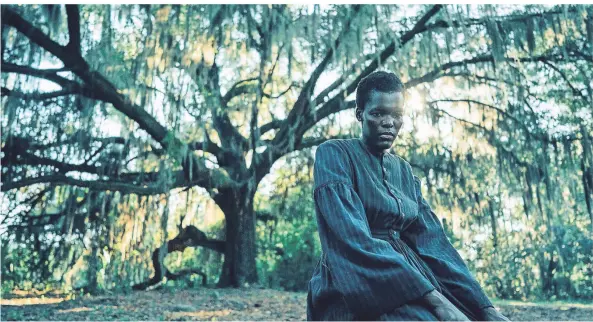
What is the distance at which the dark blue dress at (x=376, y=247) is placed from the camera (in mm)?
1161

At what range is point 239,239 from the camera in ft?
30.5

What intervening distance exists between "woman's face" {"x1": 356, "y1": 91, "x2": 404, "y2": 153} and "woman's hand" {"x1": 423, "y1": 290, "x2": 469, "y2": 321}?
1.50 feet

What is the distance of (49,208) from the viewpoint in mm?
9555

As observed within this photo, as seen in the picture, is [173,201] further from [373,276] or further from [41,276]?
[373,276]

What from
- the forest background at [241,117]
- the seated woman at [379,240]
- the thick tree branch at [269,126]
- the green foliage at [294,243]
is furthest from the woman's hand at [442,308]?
the green foliage at [294,243]

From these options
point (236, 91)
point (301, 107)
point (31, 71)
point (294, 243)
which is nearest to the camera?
point (31, 71)

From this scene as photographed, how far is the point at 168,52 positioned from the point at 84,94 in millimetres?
1826

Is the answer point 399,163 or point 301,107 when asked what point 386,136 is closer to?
point 399,163

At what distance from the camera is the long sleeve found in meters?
1.37

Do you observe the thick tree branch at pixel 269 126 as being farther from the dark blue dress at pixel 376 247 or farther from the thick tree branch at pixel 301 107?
the dark blue dress at pixel 376 247

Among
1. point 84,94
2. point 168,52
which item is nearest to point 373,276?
point 168,52

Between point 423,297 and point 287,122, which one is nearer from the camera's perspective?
point 423,297

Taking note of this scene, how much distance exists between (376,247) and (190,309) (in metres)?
5.25

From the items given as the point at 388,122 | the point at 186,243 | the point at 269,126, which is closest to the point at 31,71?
the point at 269,126
